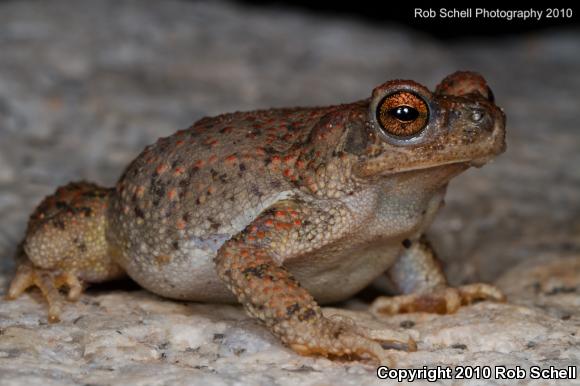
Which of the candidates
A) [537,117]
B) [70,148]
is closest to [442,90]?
[70,148]

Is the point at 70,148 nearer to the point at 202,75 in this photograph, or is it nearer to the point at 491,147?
the point at 202,75

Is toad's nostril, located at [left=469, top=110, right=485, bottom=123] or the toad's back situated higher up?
toad's nostril, located at [left=469, top=110, right=485, bottom=123]

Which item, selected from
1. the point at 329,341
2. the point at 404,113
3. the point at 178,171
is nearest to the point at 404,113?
the point at 404,113

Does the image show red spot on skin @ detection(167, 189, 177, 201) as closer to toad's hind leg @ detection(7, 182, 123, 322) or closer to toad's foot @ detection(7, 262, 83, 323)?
toad's hind leg @ detection(7, 182, 123, 322)

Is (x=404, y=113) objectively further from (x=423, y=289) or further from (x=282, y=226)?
(x=423, y=289)

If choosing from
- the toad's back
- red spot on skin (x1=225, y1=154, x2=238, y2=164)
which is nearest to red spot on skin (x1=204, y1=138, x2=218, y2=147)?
the toad's back

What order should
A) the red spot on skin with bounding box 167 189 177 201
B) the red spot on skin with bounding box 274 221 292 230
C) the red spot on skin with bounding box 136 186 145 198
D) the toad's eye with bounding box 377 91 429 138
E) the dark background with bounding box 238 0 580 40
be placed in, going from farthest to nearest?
1. the dark background with bounding box 238 0 580 40
2. the red spot on skin with bounding box 136 186 145 198
3. the red spot on skin with bounding box 167 189 177 201
4. the red spot on skin with bounding box 274 221 292 230
5. the toad's eye with bounding box 377 91 429 138
